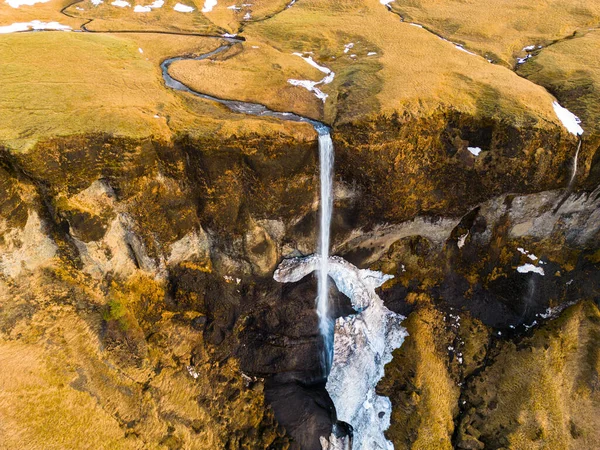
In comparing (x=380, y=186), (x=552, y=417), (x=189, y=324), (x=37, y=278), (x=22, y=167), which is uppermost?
(x=22, y=167)

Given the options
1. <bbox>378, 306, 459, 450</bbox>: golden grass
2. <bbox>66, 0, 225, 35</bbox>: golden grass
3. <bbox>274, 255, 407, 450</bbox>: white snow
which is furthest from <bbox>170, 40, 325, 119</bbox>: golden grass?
<bbox>378, 306, 459, 450</bbox>: golden grass

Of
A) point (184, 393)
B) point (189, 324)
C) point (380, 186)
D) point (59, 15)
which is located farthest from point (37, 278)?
point (59, 15)

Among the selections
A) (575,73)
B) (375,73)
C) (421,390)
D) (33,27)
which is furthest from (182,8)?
(421,390)

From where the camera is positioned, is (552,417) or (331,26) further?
(331,26)

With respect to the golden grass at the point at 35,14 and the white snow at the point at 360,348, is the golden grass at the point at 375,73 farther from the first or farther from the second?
the golden grass at the point at 35,14

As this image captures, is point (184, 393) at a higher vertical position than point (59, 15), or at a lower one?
lower

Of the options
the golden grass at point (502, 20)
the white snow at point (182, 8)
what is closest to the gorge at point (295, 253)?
the golden grass at point (502, 20)

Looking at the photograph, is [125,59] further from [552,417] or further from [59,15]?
[552,417]
